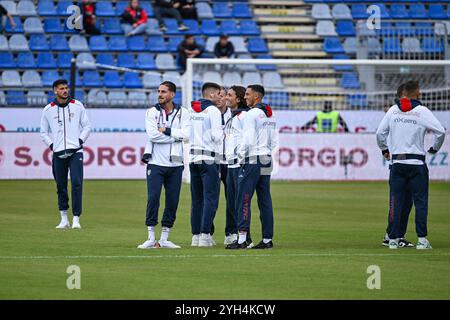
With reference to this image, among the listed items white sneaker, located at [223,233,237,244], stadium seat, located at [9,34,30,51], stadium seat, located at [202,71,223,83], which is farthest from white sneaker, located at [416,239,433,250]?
stadium seat, located at [9,34,30,51]

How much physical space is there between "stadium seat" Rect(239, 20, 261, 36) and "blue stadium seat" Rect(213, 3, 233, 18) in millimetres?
571

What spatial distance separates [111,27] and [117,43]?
0.97m

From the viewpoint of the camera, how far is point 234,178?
1536cm

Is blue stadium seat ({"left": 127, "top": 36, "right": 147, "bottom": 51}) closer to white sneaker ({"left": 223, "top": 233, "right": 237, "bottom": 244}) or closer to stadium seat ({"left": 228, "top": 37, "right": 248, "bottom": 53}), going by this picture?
stadium seat ({"left": 228, "top": 37, "right": 248, "bottom": 53})

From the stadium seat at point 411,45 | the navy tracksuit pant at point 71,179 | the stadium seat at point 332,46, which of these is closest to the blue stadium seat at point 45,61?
the stadium seat at point 332,46

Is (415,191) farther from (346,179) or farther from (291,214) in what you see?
(346,179)

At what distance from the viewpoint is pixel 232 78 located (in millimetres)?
34406

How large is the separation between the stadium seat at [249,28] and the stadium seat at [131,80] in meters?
5.13

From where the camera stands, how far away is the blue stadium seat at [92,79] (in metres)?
35.0

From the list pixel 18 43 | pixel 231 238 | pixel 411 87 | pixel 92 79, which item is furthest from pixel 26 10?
pixel 411 87

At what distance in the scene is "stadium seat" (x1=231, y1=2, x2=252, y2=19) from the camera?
3956 cm

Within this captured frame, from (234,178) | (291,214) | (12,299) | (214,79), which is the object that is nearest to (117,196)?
(291,214)

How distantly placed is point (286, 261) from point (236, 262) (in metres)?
0.63

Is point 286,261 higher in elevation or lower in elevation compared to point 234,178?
lower
